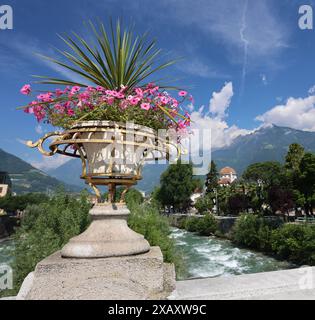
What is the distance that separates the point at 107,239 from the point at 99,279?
0.38 metres

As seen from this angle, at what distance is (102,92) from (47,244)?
1059 centimetres

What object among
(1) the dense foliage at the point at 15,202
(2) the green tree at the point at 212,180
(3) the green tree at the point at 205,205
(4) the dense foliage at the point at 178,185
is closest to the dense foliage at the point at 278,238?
(4) the dense foliage at the point at 178,185

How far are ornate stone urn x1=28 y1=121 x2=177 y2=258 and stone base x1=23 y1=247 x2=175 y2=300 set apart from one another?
14 cm

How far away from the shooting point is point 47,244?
40.4 feet

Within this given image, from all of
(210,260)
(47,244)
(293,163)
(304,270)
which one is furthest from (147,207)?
(293,163)

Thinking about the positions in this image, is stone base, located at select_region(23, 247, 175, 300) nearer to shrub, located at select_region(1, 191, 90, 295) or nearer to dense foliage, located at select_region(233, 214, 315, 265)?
shrub, located at select_region(1, 191, 90, 295)

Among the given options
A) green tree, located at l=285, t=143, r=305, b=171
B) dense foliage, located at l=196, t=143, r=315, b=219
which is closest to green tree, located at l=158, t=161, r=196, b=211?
dense foliage, located at l=196, t=143, r=315, b=219

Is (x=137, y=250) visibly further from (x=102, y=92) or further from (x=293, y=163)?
(x=293, y=163)

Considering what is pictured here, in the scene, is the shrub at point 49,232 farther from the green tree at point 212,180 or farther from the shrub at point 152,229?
the green tree at point 212,180

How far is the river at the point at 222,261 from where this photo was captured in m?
29.3

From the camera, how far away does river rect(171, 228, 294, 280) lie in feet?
96.2

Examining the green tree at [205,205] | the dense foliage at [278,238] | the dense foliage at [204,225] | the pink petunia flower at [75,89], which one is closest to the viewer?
the pink petunia flower at [75,89]

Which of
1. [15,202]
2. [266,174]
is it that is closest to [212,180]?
[266,174]

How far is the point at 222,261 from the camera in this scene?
3369cm
